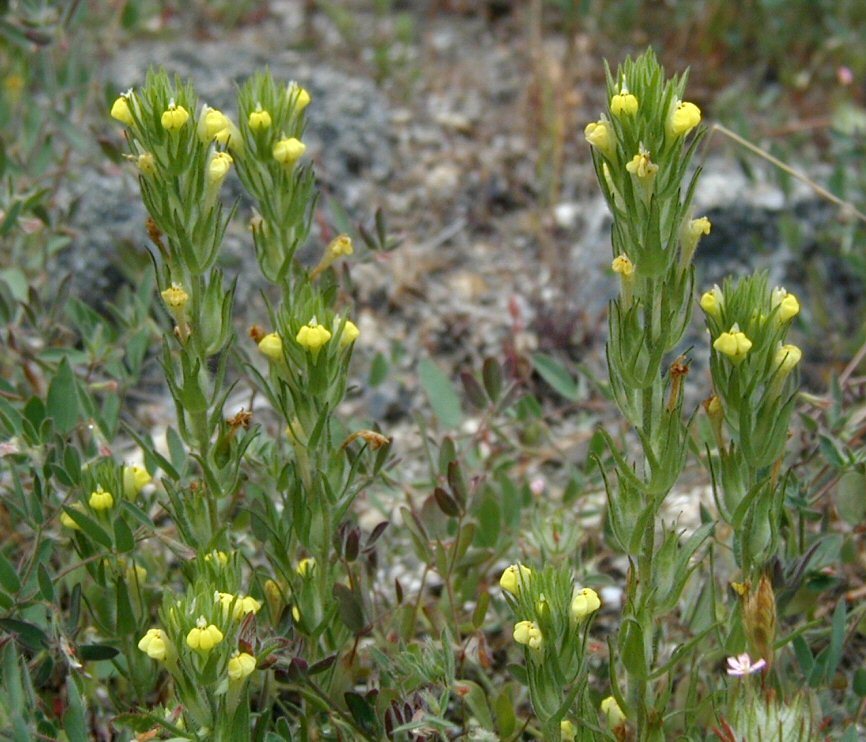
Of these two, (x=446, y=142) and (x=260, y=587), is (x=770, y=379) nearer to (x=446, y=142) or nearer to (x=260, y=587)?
(x=260, y=587)

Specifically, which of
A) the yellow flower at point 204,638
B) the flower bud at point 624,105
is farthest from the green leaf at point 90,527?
the flower bud at point 624,105

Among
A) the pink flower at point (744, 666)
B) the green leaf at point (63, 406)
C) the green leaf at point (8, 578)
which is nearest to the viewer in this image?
the pink flower at point (744, 666)

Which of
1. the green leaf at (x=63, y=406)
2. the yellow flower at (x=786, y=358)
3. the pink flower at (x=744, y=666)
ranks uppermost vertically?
→ the yellow flower at (x=786, y=358)

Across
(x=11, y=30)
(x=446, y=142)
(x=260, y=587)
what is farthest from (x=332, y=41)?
(x=260, y=587)

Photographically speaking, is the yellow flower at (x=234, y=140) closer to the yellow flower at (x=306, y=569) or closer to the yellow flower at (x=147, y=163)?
the yellow flower at (x=147, y=163)

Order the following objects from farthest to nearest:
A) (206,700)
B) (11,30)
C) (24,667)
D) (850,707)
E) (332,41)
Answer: (332,41), (11,30), (850,707), (24,667), (206,700)

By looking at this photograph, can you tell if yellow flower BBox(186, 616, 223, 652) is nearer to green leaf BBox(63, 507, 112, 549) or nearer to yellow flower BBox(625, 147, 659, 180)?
green leaf BBox(63, 507, 112, 549)

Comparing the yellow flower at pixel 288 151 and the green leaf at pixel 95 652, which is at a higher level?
the yellow flower at pixel 288 151

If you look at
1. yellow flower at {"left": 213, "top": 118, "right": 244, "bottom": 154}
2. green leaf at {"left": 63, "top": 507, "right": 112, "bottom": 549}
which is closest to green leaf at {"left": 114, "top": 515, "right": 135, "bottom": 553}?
green leaf at {"left": 63, "top": 507, "right": 112, "bottom": 549}
